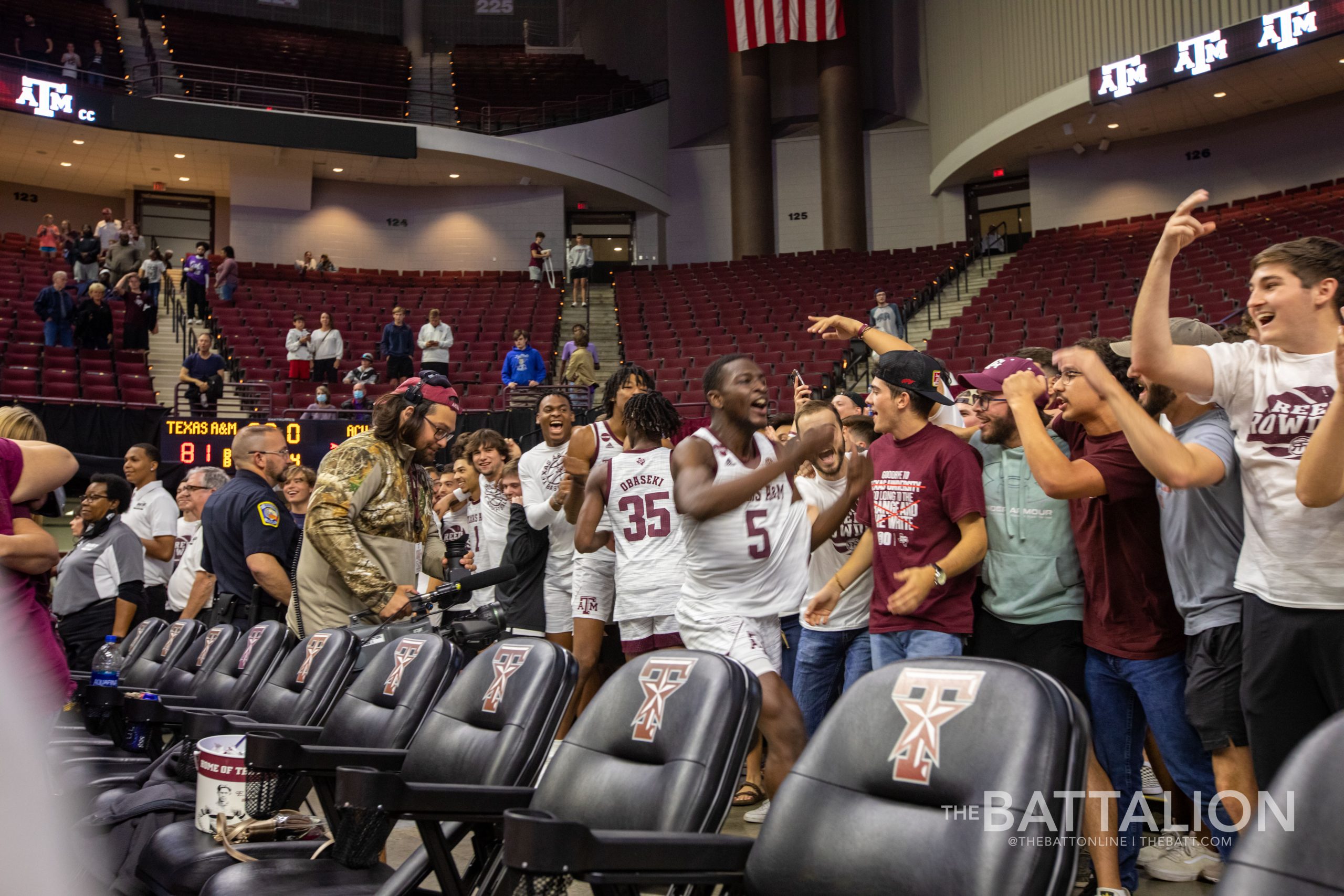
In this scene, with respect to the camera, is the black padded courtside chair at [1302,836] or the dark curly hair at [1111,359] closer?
the black padded courtside chair at [1302,836]

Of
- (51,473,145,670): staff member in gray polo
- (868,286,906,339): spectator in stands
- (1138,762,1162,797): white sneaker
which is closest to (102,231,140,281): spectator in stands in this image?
(868,286,906,339): spectator in stands

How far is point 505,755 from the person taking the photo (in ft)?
7.73

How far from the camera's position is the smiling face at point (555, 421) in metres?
5.28

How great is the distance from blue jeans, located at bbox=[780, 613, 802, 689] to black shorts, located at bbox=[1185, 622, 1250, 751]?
6.60 ft

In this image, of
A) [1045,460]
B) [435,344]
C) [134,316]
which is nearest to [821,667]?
[1045,460]

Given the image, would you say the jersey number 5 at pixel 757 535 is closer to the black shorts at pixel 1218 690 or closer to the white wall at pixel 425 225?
the black shorts at pixel 1218 690

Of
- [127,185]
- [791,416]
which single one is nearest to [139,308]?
[127,185]

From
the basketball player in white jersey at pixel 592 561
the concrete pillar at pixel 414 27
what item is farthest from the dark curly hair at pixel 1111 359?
the concrete pillar at pixel 414 27

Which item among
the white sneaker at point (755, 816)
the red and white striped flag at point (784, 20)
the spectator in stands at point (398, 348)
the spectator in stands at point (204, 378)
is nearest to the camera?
the white sneaker at point (755, 816)

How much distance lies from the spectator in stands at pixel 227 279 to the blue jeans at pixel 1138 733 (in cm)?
1676

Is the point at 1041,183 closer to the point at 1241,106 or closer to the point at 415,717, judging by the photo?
the point at 1241,106

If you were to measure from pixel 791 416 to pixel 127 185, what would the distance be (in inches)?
799

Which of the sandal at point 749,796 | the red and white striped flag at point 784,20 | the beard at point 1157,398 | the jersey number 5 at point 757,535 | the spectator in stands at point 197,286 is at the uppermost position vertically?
the red and white striped flag at point 784,20

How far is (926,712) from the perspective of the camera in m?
1.70
